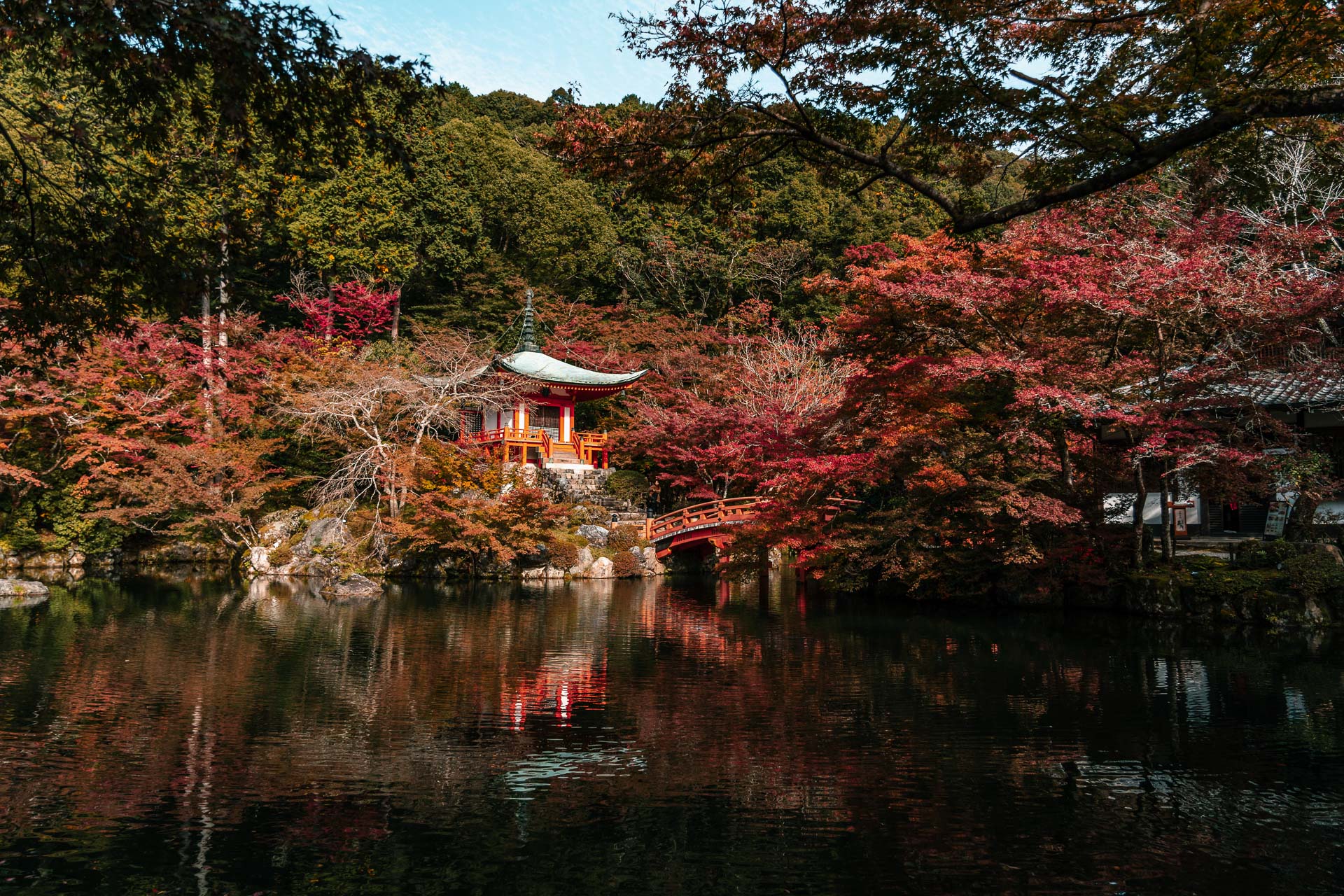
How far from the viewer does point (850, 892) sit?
4012 mm

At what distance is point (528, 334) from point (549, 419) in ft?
9.40

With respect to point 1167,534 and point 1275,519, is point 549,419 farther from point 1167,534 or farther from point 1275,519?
point 1275,519

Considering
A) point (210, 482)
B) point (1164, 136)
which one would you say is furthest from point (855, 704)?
point (210, 482)

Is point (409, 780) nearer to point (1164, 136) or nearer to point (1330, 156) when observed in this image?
point (1164, 136)

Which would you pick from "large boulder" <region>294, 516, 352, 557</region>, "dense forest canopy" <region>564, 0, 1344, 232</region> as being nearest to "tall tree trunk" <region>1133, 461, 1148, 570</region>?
"dense forest canopy" <region>564, 0, 1344, 232</region>

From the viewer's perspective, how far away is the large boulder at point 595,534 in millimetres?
19953

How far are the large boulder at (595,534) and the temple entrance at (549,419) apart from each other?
178 inches

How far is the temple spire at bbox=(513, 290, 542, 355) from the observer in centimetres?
2519

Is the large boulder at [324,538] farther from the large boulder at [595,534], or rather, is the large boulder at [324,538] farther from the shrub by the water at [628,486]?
the shrub by the water at [628,486]

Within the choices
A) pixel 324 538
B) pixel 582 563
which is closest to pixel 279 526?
pixel 324 538

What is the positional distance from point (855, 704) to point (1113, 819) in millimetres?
2828

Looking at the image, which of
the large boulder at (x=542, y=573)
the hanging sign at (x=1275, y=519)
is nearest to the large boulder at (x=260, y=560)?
the large boulder at (x=542, y=573)

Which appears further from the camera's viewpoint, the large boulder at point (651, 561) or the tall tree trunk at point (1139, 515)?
the large boulder at point (651, 561)

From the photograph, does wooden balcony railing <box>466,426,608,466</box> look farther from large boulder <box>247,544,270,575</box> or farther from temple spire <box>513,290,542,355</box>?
large boulder <box>247,544,270,575</box>
